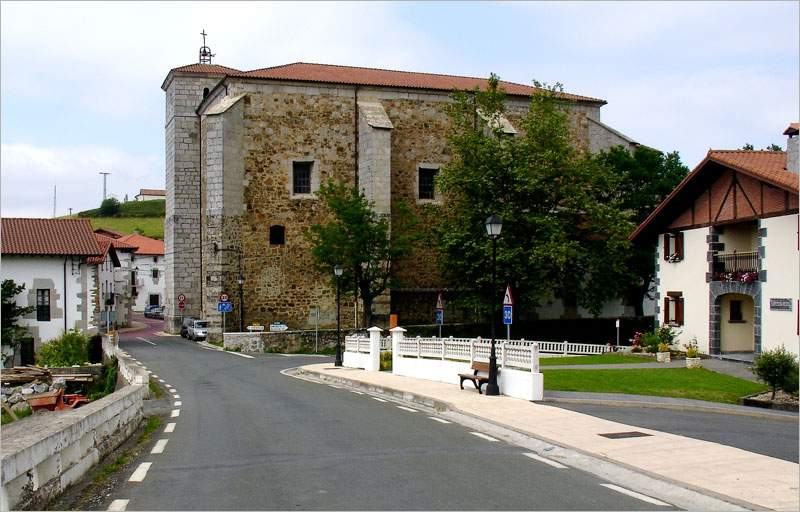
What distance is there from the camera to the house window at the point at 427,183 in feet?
168

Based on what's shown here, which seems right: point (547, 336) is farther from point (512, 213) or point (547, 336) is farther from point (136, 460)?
point (136, 460)

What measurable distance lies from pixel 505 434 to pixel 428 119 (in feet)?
131

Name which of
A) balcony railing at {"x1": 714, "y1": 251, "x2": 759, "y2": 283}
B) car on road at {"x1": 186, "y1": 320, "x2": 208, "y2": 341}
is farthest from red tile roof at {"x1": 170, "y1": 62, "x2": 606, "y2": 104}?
balcony railing at {"x1": 714, "y1": 251, "x2": 759, "y2": 283}

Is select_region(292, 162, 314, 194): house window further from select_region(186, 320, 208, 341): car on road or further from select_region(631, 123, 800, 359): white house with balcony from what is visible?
select_region(631, 123, 800, 359): white house with balcony

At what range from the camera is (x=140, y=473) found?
979 cm

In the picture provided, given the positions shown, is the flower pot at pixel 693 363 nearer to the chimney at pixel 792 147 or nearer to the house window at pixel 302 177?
the chimney at pixel 792 147

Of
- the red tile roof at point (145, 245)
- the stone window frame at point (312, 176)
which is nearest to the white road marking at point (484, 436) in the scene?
the stone window frame at point (312, 176)

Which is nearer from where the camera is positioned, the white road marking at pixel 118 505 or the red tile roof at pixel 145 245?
the white road marking at pixel 118 505

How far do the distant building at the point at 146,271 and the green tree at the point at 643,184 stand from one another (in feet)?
208

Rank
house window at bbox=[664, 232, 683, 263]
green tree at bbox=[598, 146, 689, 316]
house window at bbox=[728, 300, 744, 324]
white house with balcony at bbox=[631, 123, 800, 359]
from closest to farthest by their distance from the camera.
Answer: white house with balcony at bbox=[631, 123, 800, 359] → house window at bbox=[728, 300, 744, 324] → house window at bbox=[664, 232, 683, 263] → green tree at bbox=[598, 146, 689, 316]

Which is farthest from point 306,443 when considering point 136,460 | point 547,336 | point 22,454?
point 547,336

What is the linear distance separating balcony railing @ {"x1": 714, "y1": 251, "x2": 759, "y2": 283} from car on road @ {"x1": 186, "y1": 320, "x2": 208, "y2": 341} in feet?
97.6

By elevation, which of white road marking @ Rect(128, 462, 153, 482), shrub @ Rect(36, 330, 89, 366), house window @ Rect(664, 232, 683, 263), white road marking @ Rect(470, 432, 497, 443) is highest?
house window @ Rect(664, 232, 683, 263)

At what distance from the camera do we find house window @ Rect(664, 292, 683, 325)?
32.2 m
